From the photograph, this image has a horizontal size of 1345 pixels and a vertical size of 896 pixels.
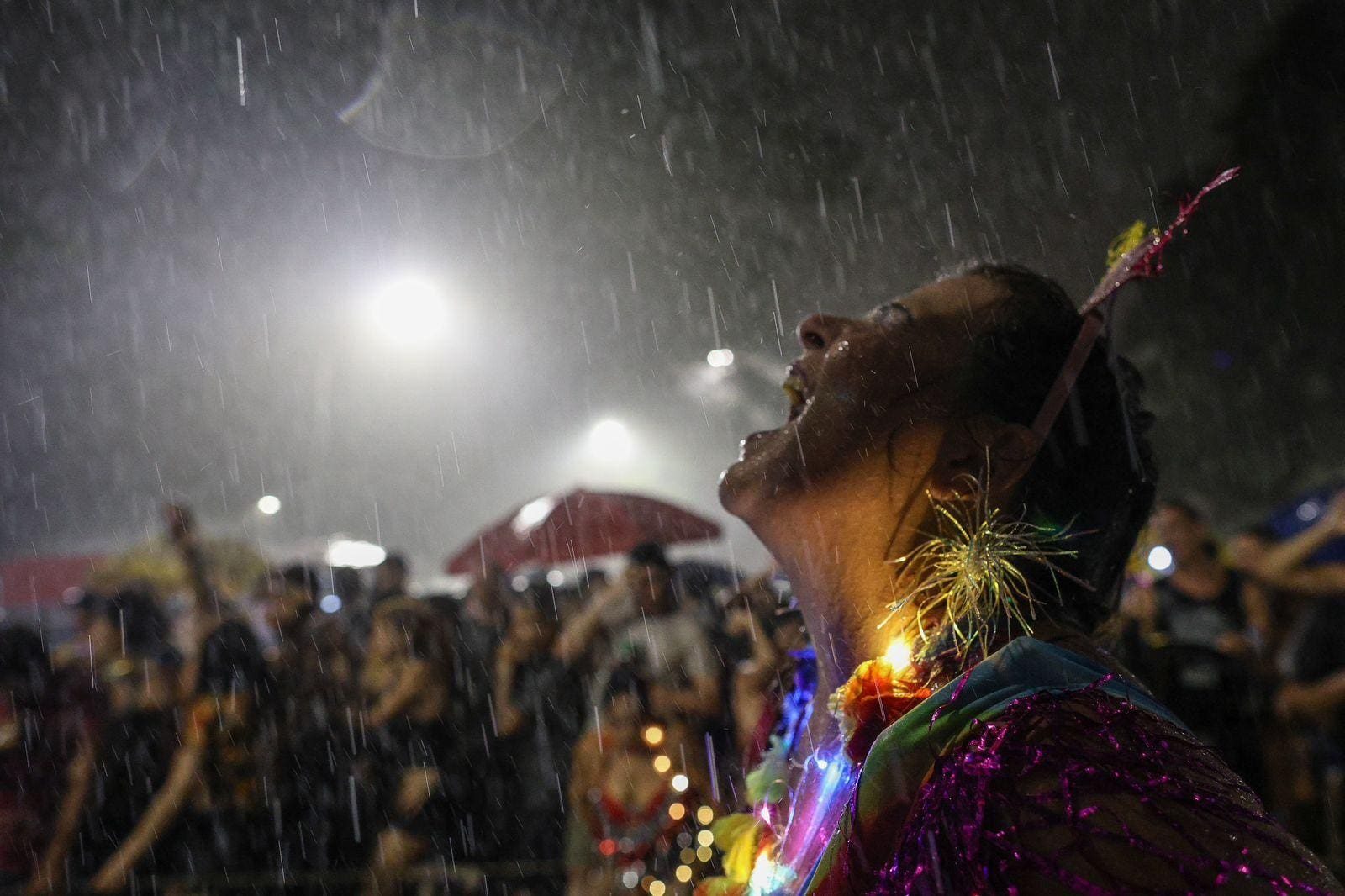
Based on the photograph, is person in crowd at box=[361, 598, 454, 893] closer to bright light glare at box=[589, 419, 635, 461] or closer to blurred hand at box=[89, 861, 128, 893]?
blurred hand at box=[89, 861, 128, 893]

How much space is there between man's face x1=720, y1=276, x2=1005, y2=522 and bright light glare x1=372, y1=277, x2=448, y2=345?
911 cm

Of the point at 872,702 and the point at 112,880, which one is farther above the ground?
the point at 872,702

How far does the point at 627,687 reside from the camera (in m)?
4.79

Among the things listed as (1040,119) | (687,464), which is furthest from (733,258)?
(687,464)

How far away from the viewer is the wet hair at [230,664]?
539cm

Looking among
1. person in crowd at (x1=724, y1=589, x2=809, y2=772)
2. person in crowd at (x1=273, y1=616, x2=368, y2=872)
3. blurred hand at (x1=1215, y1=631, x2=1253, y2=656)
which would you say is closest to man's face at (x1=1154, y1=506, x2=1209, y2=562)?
blurred hand at (x1=1215, y1=631, x2=1253, y2=656)

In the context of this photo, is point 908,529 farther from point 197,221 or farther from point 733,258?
point 197,221

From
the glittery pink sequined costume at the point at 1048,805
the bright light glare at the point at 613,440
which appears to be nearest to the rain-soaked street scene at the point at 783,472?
the glittery pink sequined costume at the point at 1048,805

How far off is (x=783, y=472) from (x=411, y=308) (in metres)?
9.80

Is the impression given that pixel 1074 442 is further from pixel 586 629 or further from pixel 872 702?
pixel 586 629

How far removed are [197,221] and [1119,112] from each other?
25.5 feet

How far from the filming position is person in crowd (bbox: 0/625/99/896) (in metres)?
5.37

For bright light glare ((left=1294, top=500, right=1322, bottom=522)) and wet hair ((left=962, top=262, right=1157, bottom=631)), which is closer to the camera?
wet hair ((left=962, top=262, right=1157, bottom=631))

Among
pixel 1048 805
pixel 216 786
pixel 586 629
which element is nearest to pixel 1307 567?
pixel 586 629
